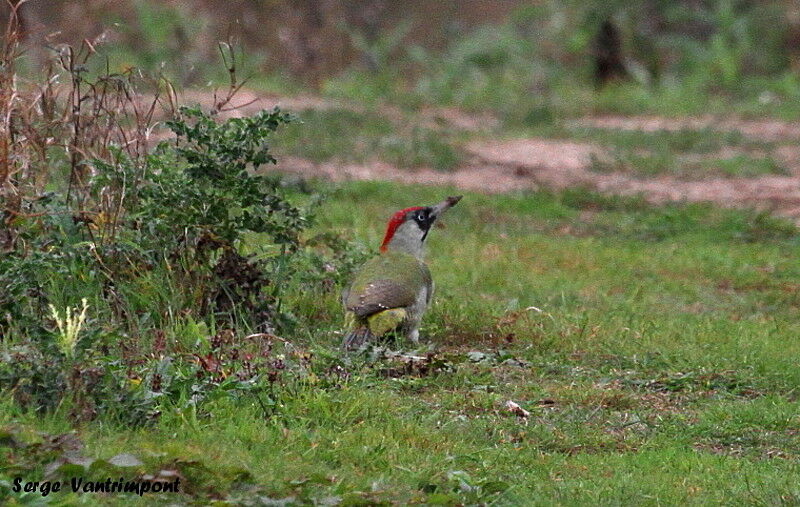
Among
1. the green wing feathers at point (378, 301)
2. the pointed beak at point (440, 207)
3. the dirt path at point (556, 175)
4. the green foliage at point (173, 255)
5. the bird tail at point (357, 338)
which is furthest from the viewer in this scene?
the dirt path at point (556, 175)

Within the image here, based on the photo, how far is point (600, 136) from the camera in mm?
15969

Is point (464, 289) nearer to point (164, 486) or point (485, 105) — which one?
point (164, 486)

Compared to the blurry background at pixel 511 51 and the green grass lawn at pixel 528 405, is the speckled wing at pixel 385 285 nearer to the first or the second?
the green grass lawn at pixel 528 405

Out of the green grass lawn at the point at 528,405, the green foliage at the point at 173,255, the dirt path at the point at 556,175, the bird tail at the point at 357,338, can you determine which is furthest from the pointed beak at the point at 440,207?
the dirt path at the point at 556,175

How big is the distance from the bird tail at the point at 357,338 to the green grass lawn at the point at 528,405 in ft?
0.56

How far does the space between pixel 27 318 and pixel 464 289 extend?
11.2ft

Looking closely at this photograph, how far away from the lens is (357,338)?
7.56 m

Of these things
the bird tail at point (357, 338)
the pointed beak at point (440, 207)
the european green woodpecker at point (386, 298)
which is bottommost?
the bird tail at point (357, 338)

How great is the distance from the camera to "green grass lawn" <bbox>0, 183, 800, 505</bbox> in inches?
210

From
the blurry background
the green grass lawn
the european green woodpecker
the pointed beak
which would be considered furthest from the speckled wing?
the blurry background

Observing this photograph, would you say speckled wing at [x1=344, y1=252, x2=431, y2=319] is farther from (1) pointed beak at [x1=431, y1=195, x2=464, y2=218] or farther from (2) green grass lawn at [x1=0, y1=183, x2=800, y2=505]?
(1) pointed beak at [x1=431, y1=195, x2=464, y2=218]

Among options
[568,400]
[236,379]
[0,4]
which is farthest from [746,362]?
[0,4]

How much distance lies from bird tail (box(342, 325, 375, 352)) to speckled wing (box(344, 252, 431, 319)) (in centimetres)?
7

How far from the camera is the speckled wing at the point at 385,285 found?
7605 millimetres
